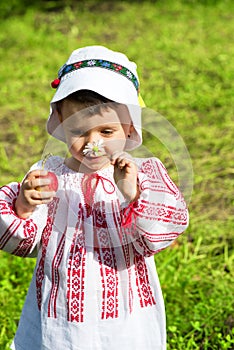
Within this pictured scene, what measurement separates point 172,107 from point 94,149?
11.8 feet

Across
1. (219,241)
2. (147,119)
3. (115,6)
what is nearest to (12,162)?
(219,241)

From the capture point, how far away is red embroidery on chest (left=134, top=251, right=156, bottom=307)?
2.03m

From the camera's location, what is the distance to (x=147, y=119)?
2203 mm

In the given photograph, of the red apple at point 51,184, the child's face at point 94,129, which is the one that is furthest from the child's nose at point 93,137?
the red apple at point 51,184

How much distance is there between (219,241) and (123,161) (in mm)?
1990

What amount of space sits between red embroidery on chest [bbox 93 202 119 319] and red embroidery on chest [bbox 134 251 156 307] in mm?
86

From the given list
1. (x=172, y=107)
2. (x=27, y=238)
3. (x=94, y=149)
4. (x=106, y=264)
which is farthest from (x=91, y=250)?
(x=172, y=107)

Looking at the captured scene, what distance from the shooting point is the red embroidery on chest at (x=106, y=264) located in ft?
6.40

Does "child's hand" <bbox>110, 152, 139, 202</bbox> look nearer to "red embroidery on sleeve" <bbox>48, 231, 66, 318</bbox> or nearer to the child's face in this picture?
the child's face

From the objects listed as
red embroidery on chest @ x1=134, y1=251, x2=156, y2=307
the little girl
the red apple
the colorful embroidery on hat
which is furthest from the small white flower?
red embroidery on chest @ x1=134, y1=251, x2=156, y2=307

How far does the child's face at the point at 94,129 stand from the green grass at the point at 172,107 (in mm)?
118

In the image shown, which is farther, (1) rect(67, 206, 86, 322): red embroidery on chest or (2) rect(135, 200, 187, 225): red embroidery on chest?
(1) rect(67, 206, 86, 322): red embroidery on chest

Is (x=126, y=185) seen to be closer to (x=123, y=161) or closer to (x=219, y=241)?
(x=123, y=161)

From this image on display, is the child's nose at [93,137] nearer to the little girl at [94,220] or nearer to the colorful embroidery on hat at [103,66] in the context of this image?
the little girl at [94,220]
